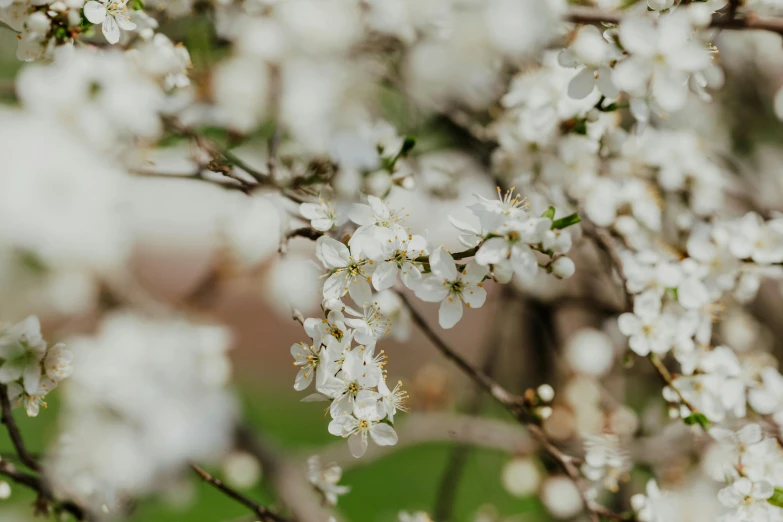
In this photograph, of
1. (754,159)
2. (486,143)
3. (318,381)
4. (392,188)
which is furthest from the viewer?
(754,159)

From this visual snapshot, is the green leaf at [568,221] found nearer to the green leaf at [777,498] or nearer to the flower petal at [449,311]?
the flower petal at [449,311]

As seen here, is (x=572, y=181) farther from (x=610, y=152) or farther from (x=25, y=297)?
(x=25, y=297)

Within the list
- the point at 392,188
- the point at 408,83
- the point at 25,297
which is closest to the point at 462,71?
the point at 408,83

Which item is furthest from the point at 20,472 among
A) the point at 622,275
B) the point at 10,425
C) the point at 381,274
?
the point at 622,275

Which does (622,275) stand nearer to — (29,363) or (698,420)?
(698,420)

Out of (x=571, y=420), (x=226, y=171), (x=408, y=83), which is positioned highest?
(x=226, y=171)

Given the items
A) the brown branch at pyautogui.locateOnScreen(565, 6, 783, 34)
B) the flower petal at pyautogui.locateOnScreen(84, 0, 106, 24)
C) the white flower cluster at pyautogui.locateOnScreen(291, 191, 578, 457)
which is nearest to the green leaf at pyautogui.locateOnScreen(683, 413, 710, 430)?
the white flower cluster at pyautogui.locateOnScreen(291, 191, 578, 457)

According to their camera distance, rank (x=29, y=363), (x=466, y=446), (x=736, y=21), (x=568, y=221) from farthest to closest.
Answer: (x=466, y=446) → (x=736, y=21) → (x=29, y=363) → (x=568, y=221)
